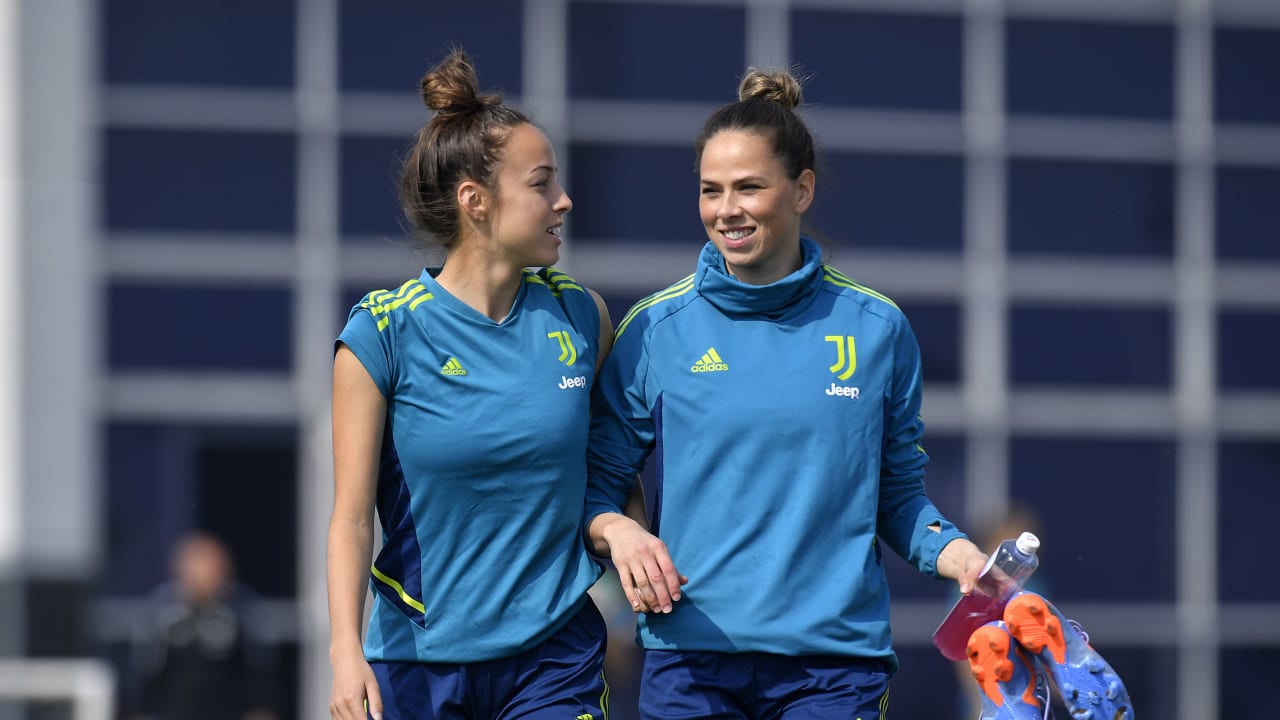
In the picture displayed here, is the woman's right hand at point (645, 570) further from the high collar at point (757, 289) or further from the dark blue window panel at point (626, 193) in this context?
the dark blue window panel at point (626, 193)

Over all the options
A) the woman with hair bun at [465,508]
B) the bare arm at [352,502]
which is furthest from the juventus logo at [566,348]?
the bare arm at [352,502]

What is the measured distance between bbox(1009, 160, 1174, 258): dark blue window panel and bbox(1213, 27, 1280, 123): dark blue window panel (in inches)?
24.6

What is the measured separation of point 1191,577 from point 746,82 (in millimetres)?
7601

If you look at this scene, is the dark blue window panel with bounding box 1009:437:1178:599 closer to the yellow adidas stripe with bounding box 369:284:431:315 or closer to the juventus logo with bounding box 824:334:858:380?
the juventus logo with bounding box 824:334:858:380

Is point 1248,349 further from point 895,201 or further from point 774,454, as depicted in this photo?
point 774,454

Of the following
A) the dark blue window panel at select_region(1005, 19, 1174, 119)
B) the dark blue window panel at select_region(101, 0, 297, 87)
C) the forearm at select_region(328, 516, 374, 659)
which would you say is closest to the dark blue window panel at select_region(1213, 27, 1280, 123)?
the dark blue window panel at select_region(1005, 19, 1174, 119)

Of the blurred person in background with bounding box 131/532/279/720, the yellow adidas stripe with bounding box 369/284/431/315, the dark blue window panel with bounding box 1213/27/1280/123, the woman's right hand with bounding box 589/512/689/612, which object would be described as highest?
the dark blue window panel with bounding box 1213/27/1280/123

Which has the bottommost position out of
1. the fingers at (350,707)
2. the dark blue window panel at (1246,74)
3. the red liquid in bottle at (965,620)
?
the fingers at (350,707)

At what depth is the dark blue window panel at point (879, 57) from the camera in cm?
1041

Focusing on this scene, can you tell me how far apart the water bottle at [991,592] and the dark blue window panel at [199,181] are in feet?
22.8

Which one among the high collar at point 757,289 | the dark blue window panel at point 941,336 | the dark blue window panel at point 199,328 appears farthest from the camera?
the dark blue window panel at point 941,336

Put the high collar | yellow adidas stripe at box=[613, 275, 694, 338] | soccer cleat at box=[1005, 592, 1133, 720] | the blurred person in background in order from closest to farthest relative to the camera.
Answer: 1. soccer cleat at box=[1005, 592, 1133, 720]
2. the high collar
3. yellow adidas stripe at box=[613, 275, 694, 338]
4. the blurred person in background

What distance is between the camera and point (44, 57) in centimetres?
945

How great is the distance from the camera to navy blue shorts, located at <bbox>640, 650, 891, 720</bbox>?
11.5ft
